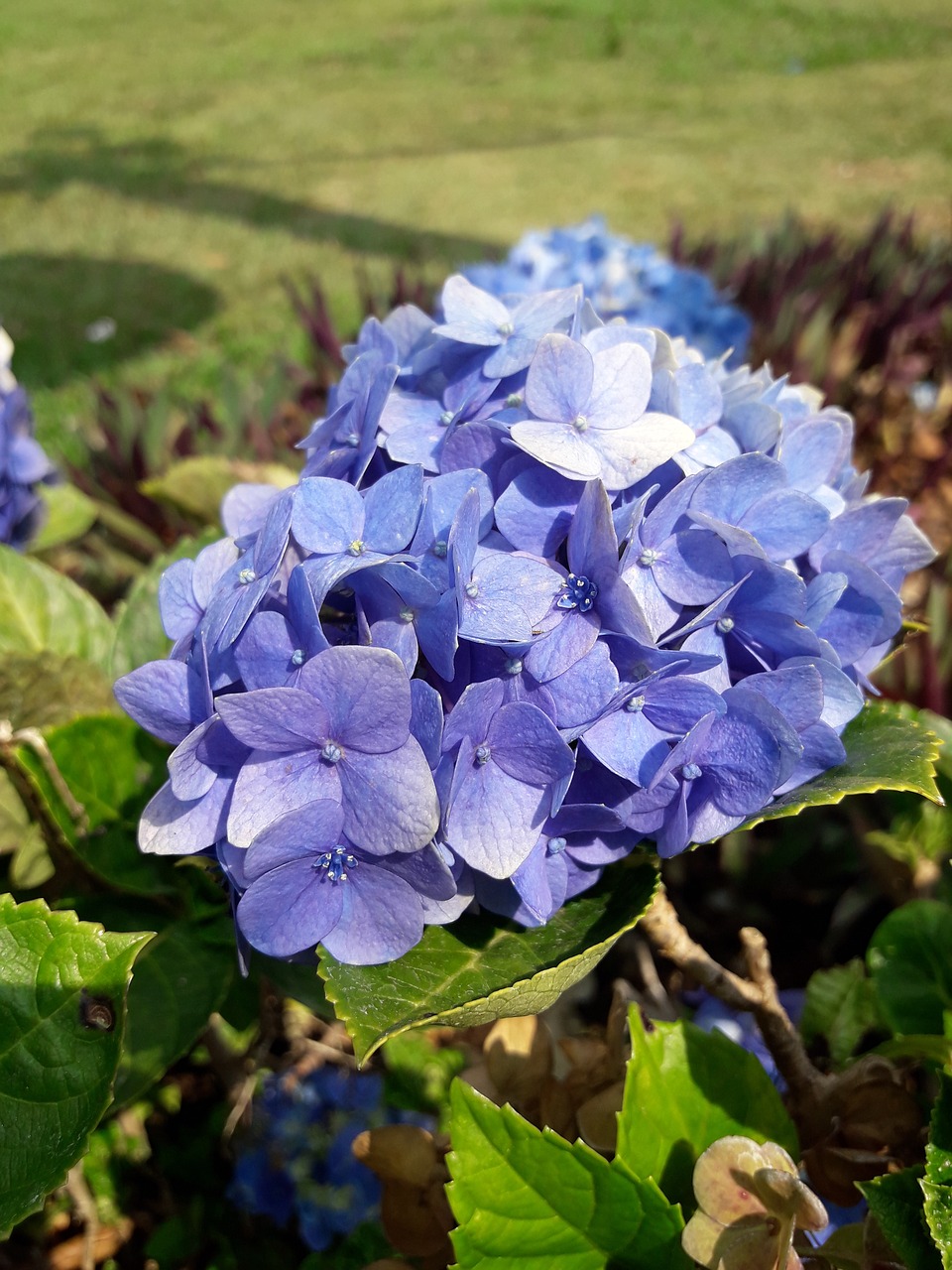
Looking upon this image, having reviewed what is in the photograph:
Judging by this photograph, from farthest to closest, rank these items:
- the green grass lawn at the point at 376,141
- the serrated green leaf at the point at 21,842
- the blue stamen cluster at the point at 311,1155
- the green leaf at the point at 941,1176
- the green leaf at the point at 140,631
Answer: the green grass lawn at the point at 376,141, the blue stamen cluster at the point at 311,1155, the green leaf at the point at 140,631, the serrated green leaf at the point at 21,842, the green leaf at the point at 941,1176

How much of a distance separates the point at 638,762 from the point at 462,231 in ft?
20.9

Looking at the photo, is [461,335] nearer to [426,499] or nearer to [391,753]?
[426,499]

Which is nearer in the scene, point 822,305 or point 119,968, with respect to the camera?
point 119,968

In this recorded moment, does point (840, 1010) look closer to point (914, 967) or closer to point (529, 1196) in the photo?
point (914, 967)

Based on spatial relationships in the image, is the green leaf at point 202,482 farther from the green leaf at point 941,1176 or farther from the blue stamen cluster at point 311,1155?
the green leaf at point 941,1176

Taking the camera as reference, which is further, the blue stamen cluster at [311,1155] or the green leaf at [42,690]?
the blue stamen cluster at [311,1155]

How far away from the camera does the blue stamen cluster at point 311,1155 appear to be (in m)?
1.24

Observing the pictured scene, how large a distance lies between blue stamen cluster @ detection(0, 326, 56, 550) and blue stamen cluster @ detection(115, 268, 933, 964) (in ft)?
2.70

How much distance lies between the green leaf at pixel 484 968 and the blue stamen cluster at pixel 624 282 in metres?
1.81

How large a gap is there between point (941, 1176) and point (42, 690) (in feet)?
3.00

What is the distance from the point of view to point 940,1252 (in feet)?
2.12

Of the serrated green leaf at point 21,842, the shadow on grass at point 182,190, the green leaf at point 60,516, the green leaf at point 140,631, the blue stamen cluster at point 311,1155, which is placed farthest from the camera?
the shadow on grass at point 182,190

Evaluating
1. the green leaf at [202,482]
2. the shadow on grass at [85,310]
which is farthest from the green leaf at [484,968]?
the shadow on grass at [85,310]

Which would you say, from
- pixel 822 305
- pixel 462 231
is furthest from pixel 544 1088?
pixel 462 231
